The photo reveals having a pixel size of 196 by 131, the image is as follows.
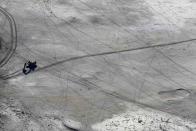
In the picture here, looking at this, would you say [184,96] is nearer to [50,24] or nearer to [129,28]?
[129,28]

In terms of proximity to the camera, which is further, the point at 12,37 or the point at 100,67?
the point at 12,37

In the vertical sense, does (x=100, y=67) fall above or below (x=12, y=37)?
below

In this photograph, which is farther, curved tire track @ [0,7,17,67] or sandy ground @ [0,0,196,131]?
curved tire track @ [0,7,17,67]

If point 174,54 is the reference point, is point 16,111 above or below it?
below

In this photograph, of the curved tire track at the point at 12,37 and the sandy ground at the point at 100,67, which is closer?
the sandy ground at the point at 100,67

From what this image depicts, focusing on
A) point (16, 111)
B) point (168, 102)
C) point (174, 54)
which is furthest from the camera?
point (174, 54)

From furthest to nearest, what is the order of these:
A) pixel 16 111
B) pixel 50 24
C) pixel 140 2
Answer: pixel 140 2 < pixel 50 24 < pixel 16 111

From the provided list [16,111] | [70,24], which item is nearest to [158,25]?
[70,24]

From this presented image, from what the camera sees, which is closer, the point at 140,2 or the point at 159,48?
the point at 159,48
